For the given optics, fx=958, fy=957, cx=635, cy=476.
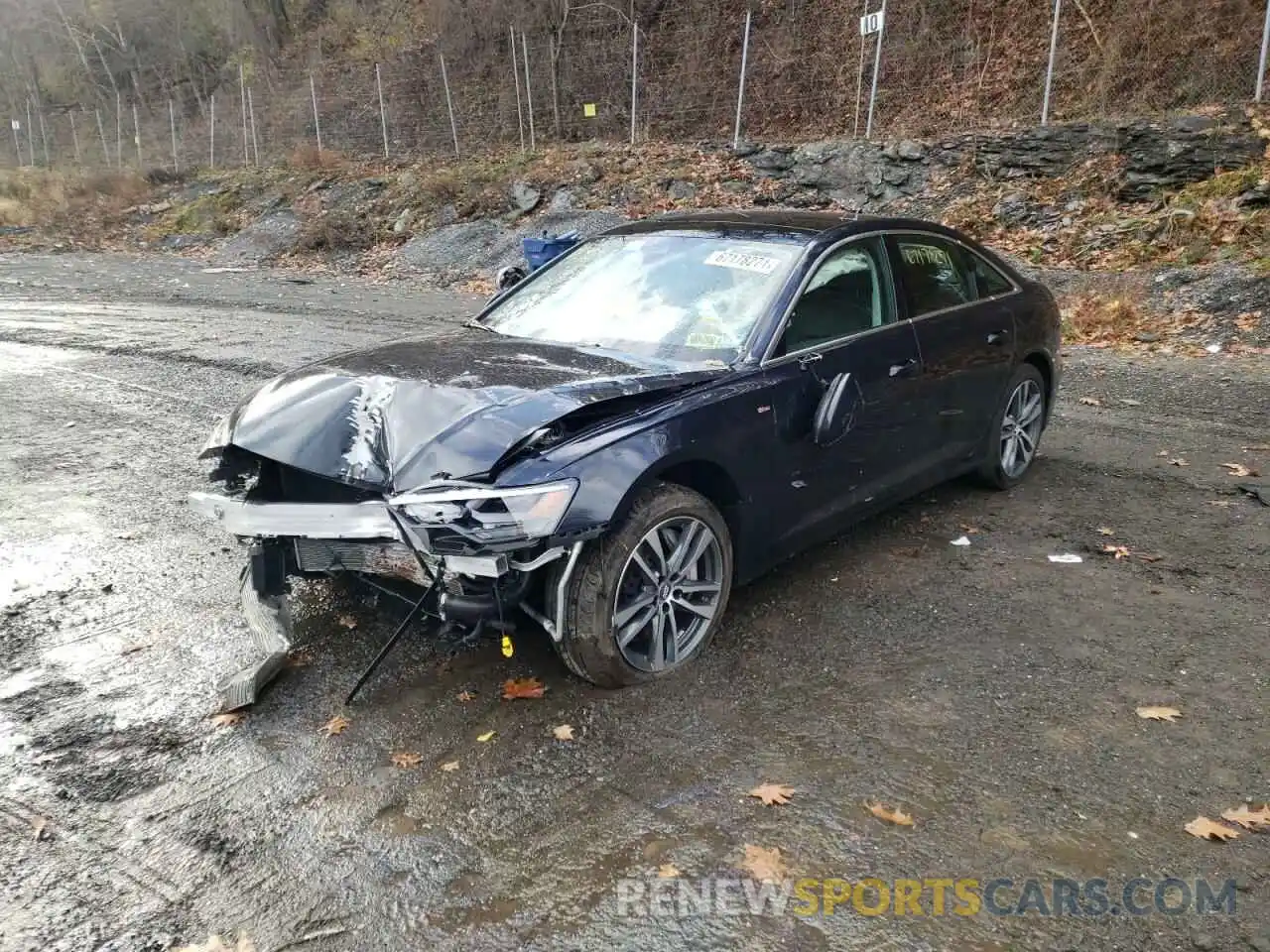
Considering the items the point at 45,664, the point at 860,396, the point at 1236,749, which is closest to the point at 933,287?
the point at 860,396

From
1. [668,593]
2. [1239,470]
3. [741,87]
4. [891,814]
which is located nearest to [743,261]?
[668,593]

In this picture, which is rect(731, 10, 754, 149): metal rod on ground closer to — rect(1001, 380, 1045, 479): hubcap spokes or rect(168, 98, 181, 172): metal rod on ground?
rect(1001, 380, 1045, 479): hubcap spokes

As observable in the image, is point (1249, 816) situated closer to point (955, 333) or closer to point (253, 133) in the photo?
point (955, 333)

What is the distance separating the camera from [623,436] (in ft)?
11.1

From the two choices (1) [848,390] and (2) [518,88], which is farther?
(2) [518,88]

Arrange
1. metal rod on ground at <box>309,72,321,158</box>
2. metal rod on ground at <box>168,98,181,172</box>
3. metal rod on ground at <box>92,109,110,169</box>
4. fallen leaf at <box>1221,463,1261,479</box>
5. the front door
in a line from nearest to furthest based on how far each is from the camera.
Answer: the front door, fallen leaf at <box>1221,463,1261,479</box>, metal rod on ground at <box>309,72,321,158</box>, metal rod on ground at <box>168,98,181,172</box>, metal rod on ground at <box>92,109,110,169</box>

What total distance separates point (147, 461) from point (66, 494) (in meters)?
0.73

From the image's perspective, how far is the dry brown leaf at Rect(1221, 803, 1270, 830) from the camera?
284 centimetres

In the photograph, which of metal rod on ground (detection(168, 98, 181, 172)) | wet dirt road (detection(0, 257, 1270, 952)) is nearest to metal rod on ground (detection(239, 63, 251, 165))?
metal rod on ground (detection(168, 98, 181, 172))

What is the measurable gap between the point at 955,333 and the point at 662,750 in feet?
9.71

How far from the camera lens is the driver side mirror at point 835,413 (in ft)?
13.4

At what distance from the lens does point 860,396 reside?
4352mm

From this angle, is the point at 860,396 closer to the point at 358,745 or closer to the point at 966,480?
the point at 966,480

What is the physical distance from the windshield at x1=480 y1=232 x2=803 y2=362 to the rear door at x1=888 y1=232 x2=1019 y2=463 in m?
0.89
